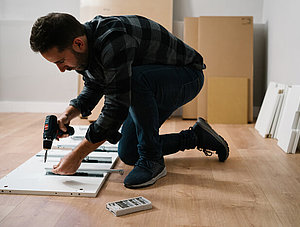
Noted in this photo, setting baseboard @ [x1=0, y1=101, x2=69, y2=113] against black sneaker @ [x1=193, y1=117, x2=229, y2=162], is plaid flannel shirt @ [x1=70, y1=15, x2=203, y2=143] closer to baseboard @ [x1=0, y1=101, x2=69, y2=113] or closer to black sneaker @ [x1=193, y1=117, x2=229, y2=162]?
black sneaker @ [x1=193, y1=117, x2=229, y2=162]

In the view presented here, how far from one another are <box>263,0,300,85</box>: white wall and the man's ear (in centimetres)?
181

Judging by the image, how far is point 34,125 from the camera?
11.0ft

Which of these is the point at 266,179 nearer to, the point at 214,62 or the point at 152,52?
the point at 152,52

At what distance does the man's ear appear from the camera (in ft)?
4.59

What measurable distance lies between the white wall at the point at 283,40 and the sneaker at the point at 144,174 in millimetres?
1442

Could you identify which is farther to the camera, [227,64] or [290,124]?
[227,64]

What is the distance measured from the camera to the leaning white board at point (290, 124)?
2.41 m

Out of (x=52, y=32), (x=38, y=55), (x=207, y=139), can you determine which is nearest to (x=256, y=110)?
(x=207, y=139)

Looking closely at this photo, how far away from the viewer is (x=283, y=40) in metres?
3.16

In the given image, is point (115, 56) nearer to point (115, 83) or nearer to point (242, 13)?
point (115, 83)

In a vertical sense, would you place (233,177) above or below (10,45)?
below

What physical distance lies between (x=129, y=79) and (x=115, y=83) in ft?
0.20

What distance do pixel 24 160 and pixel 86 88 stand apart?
596 mm

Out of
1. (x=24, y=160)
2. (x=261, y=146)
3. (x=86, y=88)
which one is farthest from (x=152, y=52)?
(x=261, y=146)
